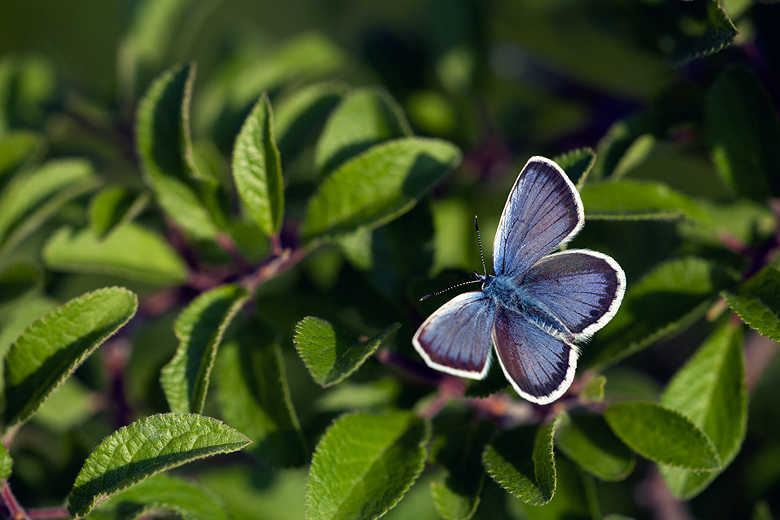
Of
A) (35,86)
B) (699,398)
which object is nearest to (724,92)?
(699,398)

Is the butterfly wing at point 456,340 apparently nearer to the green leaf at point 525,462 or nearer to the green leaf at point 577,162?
the green leaf at point 525,462

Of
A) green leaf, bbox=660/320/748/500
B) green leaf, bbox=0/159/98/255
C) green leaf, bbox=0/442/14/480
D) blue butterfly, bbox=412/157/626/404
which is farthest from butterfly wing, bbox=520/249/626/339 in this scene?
green leaf, bbox=0/159/98/255

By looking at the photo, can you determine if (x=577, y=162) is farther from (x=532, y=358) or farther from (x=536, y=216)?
(x=532, y=358)

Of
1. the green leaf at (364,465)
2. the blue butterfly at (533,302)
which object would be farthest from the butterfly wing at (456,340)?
the green leaf at (364,465)

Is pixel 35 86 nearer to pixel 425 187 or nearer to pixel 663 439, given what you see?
pixel 425 187

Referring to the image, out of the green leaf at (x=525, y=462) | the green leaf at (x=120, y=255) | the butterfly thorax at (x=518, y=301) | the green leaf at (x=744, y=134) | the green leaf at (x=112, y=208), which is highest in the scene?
the green leaf at (x=744, y=134)

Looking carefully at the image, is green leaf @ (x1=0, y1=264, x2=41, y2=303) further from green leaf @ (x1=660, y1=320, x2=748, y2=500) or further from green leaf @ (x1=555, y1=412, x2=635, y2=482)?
green leaf @ (x1=660, y1=320, x2=748, y2=500)

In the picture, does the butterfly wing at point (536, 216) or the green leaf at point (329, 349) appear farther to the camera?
the butterfly wing at point (536, 216)
